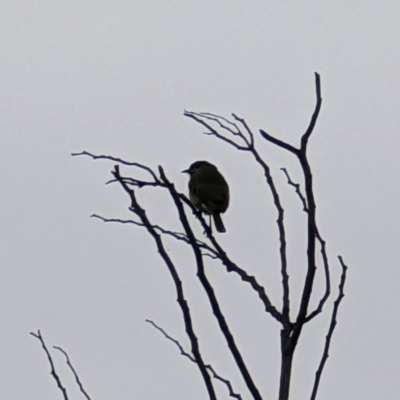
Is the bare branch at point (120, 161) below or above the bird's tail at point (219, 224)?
below

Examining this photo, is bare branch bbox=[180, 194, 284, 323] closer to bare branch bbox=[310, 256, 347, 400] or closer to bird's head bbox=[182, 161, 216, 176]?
bare branch bbox=[310, 256, 347, 400]

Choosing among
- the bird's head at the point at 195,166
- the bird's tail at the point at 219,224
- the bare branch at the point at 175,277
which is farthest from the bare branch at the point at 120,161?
the bird's head at the point at 195,166

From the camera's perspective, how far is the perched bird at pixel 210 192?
315 inches

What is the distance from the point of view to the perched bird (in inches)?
315

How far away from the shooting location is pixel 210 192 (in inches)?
323

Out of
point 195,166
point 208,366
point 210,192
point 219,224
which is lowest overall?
point 208,366

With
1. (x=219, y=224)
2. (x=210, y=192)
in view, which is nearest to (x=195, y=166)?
(x=210, y=192)

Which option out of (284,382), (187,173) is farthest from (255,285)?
(187,173)

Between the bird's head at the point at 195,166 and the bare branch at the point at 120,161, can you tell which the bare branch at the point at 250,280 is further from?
the bird's head at the point at 195,166

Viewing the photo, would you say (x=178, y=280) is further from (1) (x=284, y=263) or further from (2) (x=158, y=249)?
(1) (x=284, y=263)

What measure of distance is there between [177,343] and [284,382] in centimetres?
53

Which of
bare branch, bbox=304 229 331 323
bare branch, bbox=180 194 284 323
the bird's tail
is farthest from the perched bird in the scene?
bare branch, bbox=304 229 331 323

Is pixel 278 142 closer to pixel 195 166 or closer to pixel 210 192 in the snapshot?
pixel 210 192

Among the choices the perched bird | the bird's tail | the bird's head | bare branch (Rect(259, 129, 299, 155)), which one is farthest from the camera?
the bird's head
